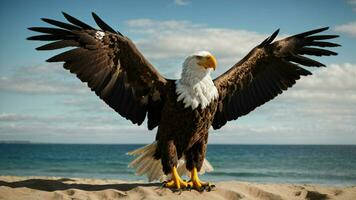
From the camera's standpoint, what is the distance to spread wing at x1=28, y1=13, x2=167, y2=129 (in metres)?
5.10

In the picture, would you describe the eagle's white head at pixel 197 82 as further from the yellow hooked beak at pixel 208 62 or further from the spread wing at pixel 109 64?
the spread wing at pixel 109 64

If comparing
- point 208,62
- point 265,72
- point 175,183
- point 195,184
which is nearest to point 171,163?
point 175,183

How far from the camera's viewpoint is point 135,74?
17.9 ft

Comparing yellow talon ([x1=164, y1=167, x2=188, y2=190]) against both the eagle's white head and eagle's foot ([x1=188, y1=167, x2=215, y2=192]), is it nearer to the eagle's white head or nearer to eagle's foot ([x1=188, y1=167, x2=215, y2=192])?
eagle's foot ([x1=188, y1=167, x2=215, y2=192])

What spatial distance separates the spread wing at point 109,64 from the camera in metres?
5.10

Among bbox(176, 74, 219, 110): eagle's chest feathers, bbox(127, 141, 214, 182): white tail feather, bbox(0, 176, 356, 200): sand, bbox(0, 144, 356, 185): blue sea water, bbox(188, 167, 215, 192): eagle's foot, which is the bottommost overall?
bbox(0, 144, 356, 185): blue sea water

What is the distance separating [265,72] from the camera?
6344mm

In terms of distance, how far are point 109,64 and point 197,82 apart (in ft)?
3.71

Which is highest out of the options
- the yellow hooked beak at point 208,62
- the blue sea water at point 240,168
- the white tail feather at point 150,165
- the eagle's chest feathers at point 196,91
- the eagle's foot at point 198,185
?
the yellow hooked beak at point 208,62

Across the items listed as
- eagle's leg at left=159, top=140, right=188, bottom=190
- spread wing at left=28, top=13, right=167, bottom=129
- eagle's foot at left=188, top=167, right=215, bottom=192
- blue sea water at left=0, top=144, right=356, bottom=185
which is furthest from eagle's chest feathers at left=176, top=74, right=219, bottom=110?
blue sea water at left=0, top=144, right=356, bottom=185

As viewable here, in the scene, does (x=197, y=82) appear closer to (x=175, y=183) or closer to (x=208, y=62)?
(x=208, y=62)

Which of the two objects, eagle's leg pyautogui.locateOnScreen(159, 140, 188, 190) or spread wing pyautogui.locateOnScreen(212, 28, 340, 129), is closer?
eagle's leg pyautogui.locateOnScreen(159, 140, 188, 190)

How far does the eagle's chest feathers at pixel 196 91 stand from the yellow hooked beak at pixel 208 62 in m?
0.19

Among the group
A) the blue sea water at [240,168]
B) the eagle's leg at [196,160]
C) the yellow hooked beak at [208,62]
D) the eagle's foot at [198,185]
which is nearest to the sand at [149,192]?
the eagle's foot at [198,185]
